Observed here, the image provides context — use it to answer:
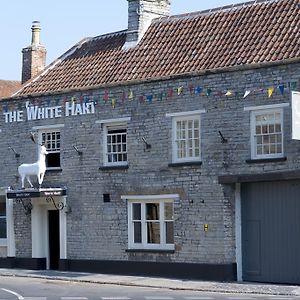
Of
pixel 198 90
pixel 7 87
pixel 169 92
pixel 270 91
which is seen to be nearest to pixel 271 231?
pixel 270 91

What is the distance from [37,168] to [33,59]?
20.7 ft

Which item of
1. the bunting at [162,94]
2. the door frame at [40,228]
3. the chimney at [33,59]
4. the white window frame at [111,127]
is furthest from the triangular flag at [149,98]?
the chimney at [33,59]

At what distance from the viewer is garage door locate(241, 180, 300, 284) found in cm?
2645

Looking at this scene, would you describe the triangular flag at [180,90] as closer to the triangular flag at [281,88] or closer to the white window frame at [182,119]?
the white window frame at [182,119]

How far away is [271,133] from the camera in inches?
1059

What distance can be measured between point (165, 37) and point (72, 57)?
15.2ft

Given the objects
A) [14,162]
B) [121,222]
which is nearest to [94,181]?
[121,222]

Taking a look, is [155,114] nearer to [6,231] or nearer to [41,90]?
[41,90]

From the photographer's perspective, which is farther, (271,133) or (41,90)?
(41,90)

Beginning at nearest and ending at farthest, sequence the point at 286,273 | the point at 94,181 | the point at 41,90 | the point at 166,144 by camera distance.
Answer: the point at 286,273, the point at 166,144, the point at 94,181, the point at 41,90

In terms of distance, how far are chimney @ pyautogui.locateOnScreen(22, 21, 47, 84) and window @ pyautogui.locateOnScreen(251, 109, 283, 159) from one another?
12.5 metres

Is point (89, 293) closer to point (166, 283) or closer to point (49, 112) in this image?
point (166, 283)

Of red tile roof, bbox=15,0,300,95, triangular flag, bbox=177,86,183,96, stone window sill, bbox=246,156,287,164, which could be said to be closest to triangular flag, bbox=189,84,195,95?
triangular flag, bbox=177,86,183,96

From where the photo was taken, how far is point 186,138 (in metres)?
29.0
